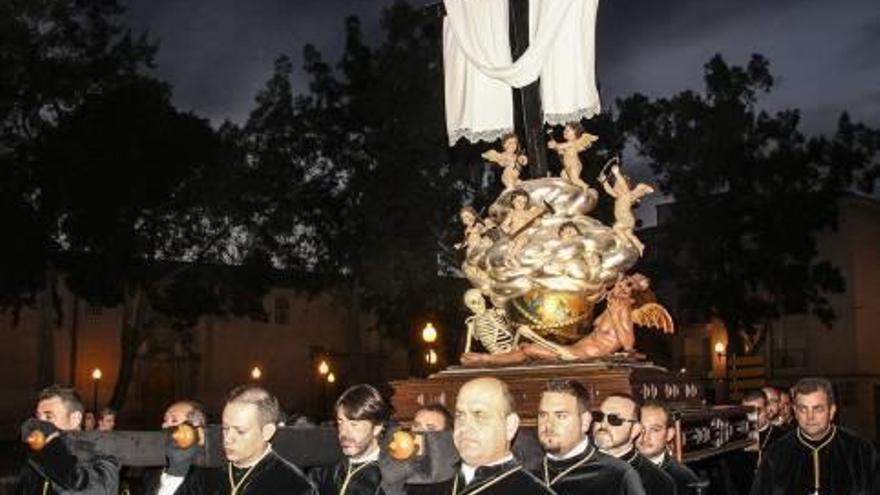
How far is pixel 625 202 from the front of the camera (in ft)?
35.6

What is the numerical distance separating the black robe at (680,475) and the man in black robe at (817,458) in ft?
3.18

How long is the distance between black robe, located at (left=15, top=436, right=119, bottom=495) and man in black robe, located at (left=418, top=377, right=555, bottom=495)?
2.19 m

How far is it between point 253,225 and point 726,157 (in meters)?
15.0

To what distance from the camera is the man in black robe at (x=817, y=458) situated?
7.20 m

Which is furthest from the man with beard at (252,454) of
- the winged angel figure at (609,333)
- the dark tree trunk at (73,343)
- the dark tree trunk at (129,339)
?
the dark tree trunk at (73,343)

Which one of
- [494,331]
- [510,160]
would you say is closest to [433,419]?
[494,331]

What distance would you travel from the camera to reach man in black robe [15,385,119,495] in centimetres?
559

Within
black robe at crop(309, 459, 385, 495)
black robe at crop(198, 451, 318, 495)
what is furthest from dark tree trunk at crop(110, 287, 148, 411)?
black robe at crop(198, 451, 318, 495)

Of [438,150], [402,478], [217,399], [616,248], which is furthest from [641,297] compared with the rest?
[217,399]

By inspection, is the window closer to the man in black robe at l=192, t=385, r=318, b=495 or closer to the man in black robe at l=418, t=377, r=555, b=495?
the man in black robe at l=192, t=385, r=318, b=495

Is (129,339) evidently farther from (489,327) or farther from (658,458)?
(658,458)

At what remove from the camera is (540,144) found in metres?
11.6

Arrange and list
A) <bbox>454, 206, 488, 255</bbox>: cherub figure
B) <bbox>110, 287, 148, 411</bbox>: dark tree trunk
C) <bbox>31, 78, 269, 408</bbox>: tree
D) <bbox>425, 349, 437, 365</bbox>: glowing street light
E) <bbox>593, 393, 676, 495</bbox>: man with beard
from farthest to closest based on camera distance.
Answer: <bbox>110, 287, 148, 411</bbox>: dark tree trunk < <bbox>31, 78, 269, 408</bbox>: tree < <bbox>425, 349, 437, 365</bbox>: glowing street light < <bbox>454, 206, 488, 255</bbox>: cherub figure < <bbox>593, 393, 676, 495</bbox>: man with beard

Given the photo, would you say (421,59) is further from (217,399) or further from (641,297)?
(641,297)
